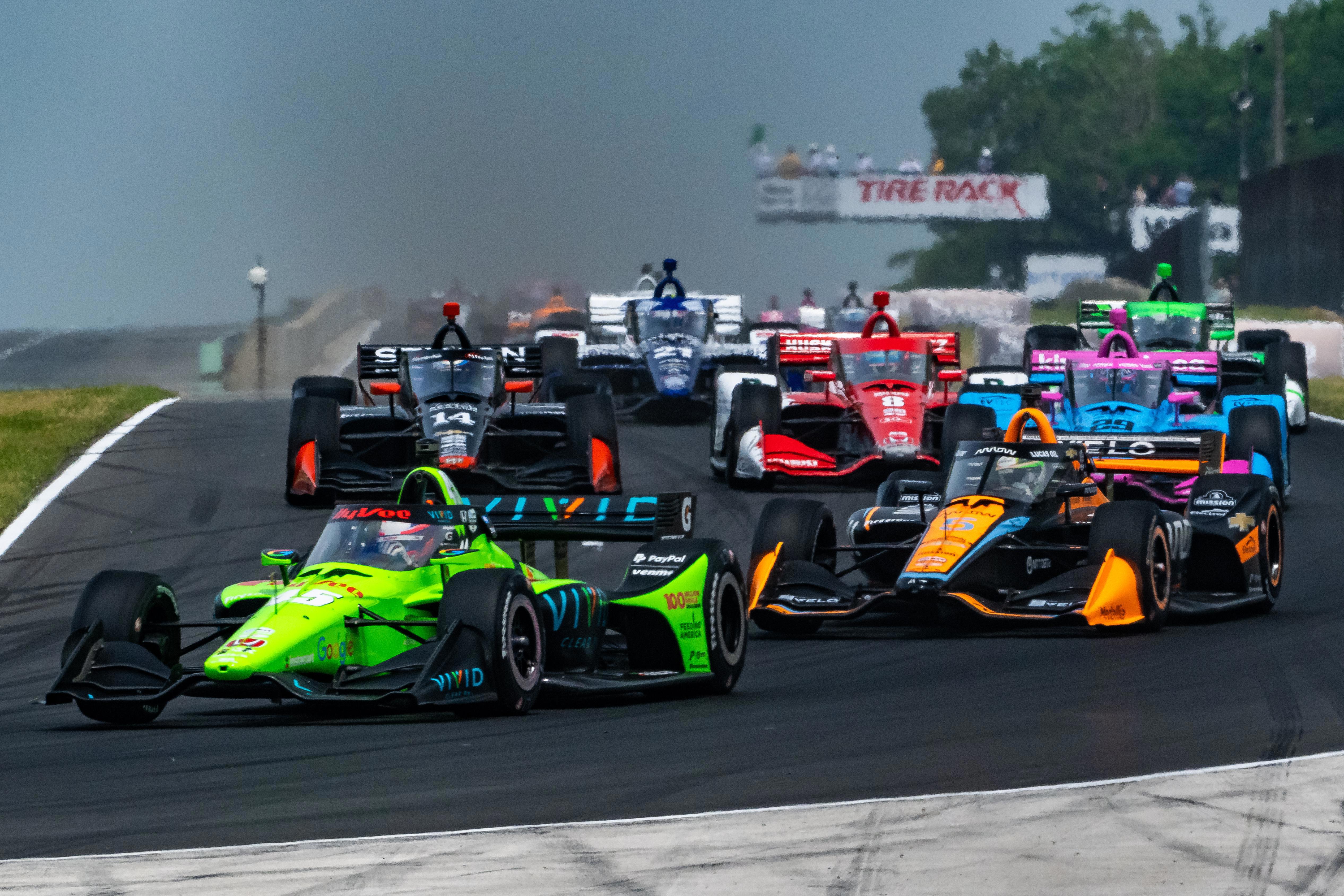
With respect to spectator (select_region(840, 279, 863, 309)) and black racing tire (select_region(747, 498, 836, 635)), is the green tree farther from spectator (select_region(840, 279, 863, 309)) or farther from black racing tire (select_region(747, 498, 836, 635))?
black racing tire (select_region(747, 498, 836, 635))

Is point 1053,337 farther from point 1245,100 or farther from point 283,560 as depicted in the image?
point 1245,100

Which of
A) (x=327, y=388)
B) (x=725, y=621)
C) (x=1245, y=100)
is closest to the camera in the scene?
(x=725, y=621)

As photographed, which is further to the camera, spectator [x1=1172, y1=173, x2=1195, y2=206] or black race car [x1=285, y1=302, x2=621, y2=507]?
spectator [x1=1172, y1=173, x2=1195, y2=206]

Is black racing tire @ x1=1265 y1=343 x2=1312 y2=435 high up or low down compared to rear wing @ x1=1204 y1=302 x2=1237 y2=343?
down

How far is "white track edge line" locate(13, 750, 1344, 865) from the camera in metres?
6.77

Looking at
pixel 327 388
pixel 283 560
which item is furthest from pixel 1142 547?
pixel 327 388

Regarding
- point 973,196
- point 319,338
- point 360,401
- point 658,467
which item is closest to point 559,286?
point 319,338

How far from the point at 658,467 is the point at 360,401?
1191cm

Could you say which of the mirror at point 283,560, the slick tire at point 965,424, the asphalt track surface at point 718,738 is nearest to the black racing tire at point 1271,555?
the asphalt track surface at point 718,738

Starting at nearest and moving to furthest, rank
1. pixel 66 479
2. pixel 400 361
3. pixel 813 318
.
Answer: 1. pixel 400 361
2. pixel 66 479
3. pixel 813 318

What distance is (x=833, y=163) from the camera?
7288cm

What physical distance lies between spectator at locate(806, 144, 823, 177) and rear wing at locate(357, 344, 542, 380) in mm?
51644

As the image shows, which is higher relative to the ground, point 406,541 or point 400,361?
point 400,361

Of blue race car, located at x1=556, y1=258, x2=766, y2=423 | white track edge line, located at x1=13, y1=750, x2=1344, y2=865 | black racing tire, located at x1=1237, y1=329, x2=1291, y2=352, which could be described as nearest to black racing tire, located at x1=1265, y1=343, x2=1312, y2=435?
black racing tire, located at x1=1237, y1=329, x2=1291, y2=352
